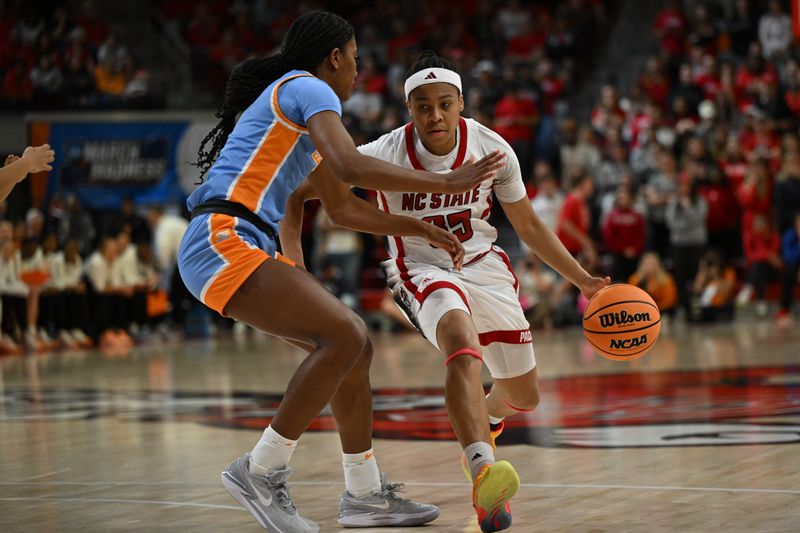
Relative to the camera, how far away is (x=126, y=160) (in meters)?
19.9

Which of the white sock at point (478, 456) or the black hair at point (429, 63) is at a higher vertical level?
the black hair at point (429, 63)

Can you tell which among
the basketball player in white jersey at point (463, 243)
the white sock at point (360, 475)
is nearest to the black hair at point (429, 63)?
the basketball player in white jersey at point (463, 243)

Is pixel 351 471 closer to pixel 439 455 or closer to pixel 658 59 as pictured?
pixel 439 455

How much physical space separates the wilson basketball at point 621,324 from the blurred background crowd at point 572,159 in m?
→ 10.6

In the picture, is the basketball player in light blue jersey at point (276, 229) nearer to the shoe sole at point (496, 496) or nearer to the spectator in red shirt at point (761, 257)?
the shoe sole at point (496, 496)

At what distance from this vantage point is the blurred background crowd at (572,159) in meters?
16.7

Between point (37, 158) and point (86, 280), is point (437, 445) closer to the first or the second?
point (37, 158)

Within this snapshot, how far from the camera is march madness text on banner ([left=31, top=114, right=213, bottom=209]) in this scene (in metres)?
19.8

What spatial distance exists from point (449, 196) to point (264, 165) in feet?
3.93

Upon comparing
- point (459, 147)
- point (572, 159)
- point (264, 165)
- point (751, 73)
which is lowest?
point (264, 165)

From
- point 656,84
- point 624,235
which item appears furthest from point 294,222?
point 656,84

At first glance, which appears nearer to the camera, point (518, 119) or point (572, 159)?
point (572, 159)

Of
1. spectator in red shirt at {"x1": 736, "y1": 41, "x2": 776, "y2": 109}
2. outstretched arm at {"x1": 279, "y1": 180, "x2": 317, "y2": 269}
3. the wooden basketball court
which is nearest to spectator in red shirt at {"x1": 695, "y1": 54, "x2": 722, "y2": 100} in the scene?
spectator in red shirt at {"x1": 736, "y1": 41, "x2": 776, "y2": 109}

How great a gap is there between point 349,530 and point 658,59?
15.7 metres
